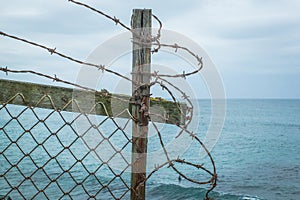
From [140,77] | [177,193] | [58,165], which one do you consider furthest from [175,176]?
[140,77]

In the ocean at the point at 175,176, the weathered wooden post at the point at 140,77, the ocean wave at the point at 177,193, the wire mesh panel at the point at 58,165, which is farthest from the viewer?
the ocean wave at the point at 177,193

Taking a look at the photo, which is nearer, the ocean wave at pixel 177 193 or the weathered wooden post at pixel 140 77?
the weathered wooden post at pixel 140 77

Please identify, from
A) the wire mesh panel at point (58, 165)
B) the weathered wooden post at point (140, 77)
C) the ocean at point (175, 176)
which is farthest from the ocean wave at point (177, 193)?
the weathered wooden post at point (140, 77)

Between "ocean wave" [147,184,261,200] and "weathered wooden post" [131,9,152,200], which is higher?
"weathered wooden post" [131,9,152,200]

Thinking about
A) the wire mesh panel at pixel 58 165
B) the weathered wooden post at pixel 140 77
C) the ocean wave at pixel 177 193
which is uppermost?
the weathered wooden post at pixel 140 77

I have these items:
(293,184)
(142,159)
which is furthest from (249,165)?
(142,159)

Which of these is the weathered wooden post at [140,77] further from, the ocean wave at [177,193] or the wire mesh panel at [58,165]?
the ocean wave at [177,193]

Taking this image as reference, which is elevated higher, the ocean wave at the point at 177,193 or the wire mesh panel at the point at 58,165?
the wire mesh panel at the point at 58,165

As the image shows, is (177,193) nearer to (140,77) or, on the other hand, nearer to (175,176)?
(175,176)

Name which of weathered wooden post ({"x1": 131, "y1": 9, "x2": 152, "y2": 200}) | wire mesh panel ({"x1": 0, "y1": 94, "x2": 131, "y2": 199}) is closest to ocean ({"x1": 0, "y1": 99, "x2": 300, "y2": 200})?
wire mesh panel ({"x1": 0, "y1": 94, "x2": 131, "y2": 199})

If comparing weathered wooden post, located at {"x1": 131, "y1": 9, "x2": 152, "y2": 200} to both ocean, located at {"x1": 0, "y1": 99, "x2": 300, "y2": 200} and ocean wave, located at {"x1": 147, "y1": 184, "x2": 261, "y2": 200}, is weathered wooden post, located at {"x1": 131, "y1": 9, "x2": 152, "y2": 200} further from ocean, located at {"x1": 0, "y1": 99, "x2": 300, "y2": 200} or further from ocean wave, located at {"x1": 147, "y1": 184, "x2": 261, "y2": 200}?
ocean wave, located at {"x1": 147, "y1": 184, "x2": 261, "y2": 200}

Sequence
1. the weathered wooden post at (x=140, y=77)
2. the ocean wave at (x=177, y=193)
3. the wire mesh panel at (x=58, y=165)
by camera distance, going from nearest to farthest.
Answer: the weathered wooden post at (x=140, y=77)
the wire mesh panel at (x=58, y=165)
the ocean wave at (x=177, y=193)

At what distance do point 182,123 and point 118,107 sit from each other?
45cm

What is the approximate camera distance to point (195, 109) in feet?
9.47
